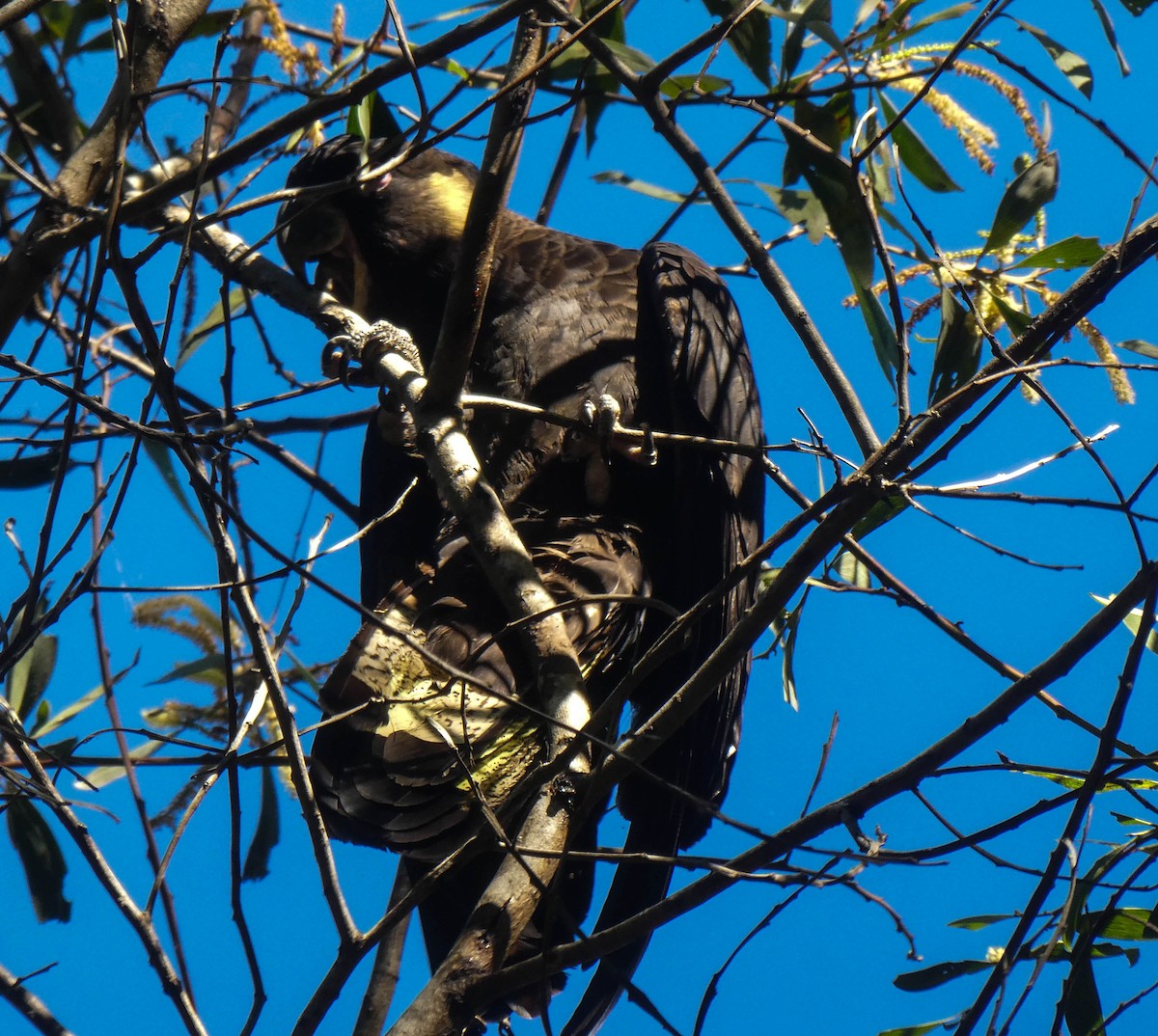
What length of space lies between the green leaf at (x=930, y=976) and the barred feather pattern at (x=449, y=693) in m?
0.65

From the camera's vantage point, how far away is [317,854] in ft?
4.73

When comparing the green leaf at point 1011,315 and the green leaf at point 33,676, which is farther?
the green leaf at point 33,676

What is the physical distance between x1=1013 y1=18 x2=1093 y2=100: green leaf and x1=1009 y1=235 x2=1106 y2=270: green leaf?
0.24m

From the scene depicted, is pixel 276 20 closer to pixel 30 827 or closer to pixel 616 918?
pixel 30 827

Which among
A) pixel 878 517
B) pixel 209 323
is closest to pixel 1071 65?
pixel 878 517

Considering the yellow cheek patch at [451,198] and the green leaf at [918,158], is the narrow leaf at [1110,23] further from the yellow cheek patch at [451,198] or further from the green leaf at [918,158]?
the yellow cheek patch at [451,198]

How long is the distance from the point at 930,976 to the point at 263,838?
115 centimetres

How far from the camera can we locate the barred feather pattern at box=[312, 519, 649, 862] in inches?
77.5

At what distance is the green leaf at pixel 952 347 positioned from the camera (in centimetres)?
203

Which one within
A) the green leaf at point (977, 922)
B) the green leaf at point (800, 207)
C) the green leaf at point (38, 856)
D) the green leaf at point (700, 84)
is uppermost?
the green leaf at point (700, 84)

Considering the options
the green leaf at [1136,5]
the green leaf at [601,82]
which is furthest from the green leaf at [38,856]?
the green leaf at [1136,5]

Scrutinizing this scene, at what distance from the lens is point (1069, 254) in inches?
81.0

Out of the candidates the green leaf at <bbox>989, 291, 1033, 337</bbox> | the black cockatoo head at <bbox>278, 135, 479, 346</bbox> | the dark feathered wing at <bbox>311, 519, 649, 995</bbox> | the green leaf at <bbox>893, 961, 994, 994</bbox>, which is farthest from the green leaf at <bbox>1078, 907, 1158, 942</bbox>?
the black cockatoo head at <bbox>278, 135, 479, 346</bbox>

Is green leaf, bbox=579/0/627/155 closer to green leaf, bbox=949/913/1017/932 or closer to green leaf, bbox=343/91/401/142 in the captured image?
green leaf, bbox=343/91/401/142
